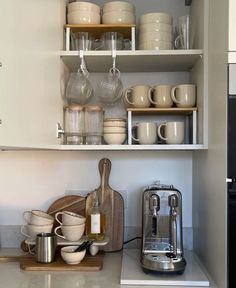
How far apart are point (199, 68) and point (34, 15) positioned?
73 cm

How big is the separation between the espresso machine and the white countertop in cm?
13

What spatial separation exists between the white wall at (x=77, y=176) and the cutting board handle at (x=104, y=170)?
43 mm

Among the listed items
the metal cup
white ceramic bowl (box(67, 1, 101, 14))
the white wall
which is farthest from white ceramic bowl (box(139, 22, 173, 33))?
the metal cup

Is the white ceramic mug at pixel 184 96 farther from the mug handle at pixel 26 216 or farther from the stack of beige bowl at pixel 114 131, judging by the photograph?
the mug handle at pixel 26 216

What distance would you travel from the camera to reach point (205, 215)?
1555mm

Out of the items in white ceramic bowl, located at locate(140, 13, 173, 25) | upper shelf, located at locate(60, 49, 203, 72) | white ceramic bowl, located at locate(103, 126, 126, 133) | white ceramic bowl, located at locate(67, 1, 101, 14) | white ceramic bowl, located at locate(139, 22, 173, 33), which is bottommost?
white ceramic bowl, located at locate(103, 126, 126, 133)

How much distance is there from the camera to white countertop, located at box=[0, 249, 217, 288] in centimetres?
137

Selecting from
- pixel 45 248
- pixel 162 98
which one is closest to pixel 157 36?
pixel 162 98

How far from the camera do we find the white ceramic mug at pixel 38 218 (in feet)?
5.47

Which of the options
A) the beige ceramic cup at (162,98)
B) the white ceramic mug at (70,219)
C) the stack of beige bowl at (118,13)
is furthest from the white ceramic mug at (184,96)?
the white ceramic mug at (70,219)

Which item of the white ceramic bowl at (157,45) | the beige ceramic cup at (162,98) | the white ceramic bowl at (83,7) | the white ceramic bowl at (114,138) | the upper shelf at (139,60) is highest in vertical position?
the white ceramic bowl at (83,7)

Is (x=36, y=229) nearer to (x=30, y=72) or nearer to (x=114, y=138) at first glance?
(x=114, y=138)

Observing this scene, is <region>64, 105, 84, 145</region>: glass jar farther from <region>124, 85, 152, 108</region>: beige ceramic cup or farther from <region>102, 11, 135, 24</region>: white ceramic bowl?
<region>102, 11, 135, 24</region>: white ceramic bowl

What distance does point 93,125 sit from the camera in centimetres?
165
